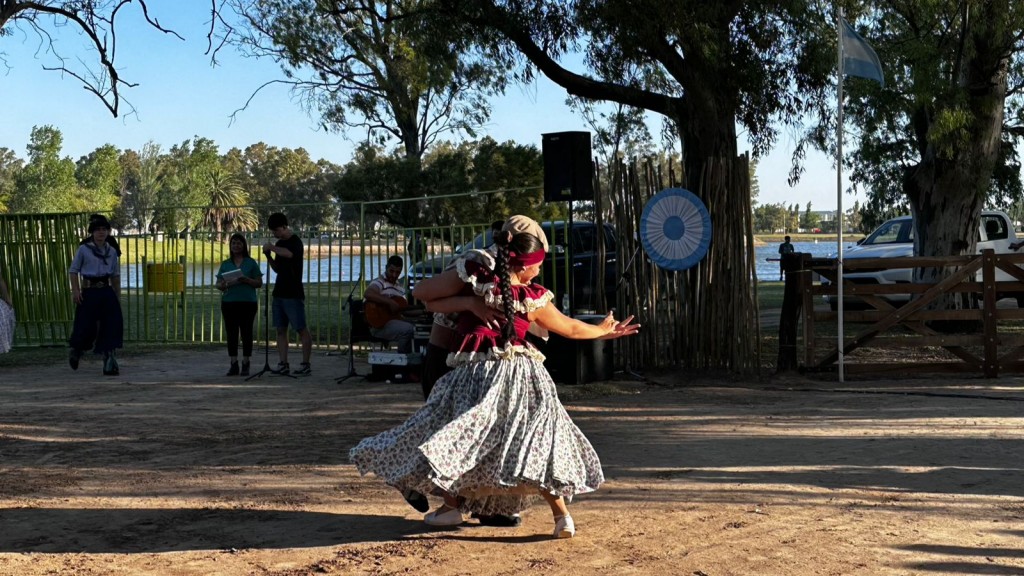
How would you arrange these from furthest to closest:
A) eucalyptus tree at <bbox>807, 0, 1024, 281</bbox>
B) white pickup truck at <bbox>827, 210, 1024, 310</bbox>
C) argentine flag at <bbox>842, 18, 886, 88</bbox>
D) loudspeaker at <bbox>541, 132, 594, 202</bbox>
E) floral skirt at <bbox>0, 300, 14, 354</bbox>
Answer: white pickup truck at <bbox>827, 210, 1024, 310</bbox>
eucalyptus tree at <bbox>807, 0, 1024, 281</bbox>
loudspeaker at <bbox>541, 132, 594, 202</bbox>
argentine flag at <bbox>842, 18, 886, 88</bbox>
floral skirt at <bbox>0, 300, 14, 354</bbox>

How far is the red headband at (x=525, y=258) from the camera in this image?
225 inches

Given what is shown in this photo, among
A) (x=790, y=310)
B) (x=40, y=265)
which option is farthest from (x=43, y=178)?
(x=790, y=310)

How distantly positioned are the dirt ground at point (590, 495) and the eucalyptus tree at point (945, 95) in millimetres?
5483

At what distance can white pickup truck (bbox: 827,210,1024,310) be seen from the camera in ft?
65.0

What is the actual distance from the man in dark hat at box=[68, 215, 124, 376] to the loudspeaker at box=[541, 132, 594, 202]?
5.06 meters

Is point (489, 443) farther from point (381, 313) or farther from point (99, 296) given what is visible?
point (99, 296)

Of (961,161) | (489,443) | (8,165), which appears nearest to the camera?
(489,443)

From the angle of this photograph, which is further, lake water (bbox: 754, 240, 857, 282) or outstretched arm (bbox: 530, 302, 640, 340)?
lake water (bbox: 754, 240, 857, 282)

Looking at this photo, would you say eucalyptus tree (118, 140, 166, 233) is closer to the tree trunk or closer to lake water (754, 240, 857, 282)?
lake water (754, 240, 857, 282)

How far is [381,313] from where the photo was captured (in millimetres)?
12594

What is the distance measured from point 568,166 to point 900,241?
36.8 ft

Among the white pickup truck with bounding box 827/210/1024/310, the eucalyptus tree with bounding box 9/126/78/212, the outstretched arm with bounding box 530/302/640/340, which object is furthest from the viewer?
the eucalyptus tree with bounding box 9/126/78/212

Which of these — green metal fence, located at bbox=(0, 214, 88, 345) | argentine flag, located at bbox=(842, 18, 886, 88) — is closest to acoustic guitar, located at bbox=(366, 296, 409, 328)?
argentine flag, located at bbox=(842, 18, 886, 88)

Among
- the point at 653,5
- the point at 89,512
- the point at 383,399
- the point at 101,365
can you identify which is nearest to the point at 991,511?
the point at 89,512
